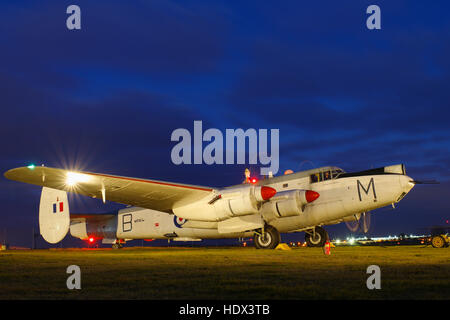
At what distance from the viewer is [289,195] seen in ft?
70.1

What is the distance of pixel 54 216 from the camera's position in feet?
84.3

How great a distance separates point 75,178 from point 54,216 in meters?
8.35

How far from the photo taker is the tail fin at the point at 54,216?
2547cm

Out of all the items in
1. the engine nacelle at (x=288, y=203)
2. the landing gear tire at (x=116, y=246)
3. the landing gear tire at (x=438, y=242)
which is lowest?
the landing gear tire at (x=116, y=246)

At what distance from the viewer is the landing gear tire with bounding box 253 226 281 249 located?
2175cm

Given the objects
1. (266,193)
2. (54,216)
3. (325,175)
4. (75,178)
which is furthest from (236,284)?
(54,216)

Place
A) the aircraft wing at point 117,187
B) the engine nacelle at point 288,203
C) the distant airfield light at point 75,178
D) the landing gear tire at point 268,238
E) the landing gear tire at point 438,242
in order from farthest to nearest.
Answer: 1. the landing gear tire at point 438,242
2. the landing gear tire at point 268,238
3. the engine nacelle at point 288,203
4. the distant airfield light at point 75,178
5. the aircraft wing at point 117,187

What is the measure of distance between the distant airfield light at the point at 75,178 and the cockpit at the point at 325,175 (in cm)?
1107

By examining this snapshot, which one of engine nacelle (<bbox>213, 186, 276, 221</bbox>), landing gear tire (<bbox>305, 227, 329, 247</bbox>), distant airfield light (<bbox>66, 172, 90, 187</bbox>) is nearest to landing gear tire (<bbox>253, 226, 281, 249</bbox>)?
engine nacelle (<bbox>213, 186, 276, 221</bbox>)

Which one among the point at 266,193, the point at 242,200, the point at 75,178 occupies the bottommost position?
the point at 242,200

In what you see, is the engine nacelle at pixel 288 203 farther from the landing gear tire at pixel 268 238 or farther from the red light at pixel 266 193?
the red light at pixel 266 193

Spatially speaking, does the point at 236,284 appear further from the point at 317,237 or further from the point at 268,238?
the point at 317,237

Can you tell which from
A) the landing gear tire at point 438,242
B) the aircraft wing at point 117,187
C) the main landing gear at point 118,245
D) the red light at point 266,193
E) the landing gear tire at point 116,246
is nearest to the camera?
the aircraft wing at point 117,187

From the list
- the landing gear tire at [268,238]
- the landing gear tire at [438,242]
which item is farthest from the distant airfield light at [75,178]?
the landing gear tire at [438,242]
